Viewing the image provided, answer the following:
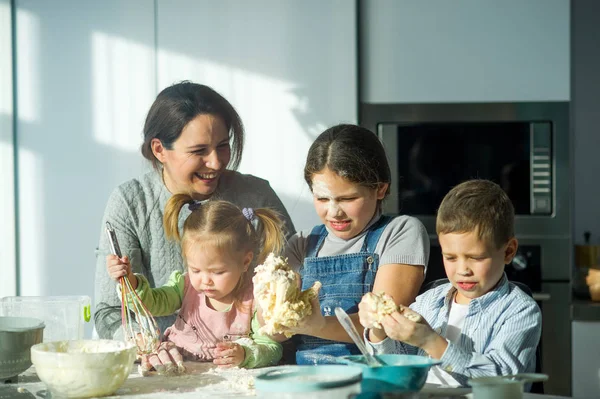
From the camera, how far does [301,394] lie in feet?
3.36

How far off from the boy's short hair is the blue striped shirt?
0.33ft

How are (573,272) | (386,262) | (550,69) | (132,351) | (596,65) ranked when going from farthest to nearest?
(596,65)
(573,272)
(550,69)
(386,262)
(132,351)

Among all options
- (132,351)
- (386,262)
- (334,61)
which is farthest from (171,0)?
(132,351)

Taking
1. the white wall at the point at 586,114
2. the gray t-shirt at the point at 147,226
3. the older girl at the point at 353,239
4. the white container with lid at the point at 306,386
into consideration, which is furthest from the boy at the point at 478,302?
the white wall at the point at 586,114

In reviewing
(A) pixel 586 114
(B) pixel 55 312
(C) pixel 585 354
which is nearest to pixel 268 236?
(B) pixel 55 312

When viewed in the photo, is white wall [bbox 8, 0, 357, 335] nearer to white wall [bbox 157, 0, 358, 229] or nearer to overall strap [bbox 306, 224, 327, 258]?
white wall [bbox 157, 0, 358, 229]

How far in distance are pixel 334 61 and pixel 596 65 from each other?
1.09 meters

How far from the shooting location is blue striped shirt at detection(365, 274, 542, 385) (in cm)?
140

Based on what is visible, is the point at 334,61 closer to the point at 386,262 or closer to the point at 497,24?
the point at 497,24

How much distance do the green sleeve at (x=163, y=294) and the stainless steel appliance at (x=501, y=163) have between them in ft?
3.50

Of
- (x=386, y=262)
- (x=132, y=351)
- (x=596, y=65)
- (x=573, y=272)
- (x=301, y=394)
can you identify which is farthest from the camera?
(x=596, y=65)

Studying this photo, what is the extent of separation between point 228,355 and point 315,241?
1.28 feet

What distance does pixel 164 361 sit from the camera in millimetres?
1506

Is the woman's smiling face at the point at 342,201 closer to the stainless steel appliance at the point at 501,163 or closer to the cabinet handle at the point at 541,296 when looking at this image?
the stainless steel appliance at the point at 501,163
